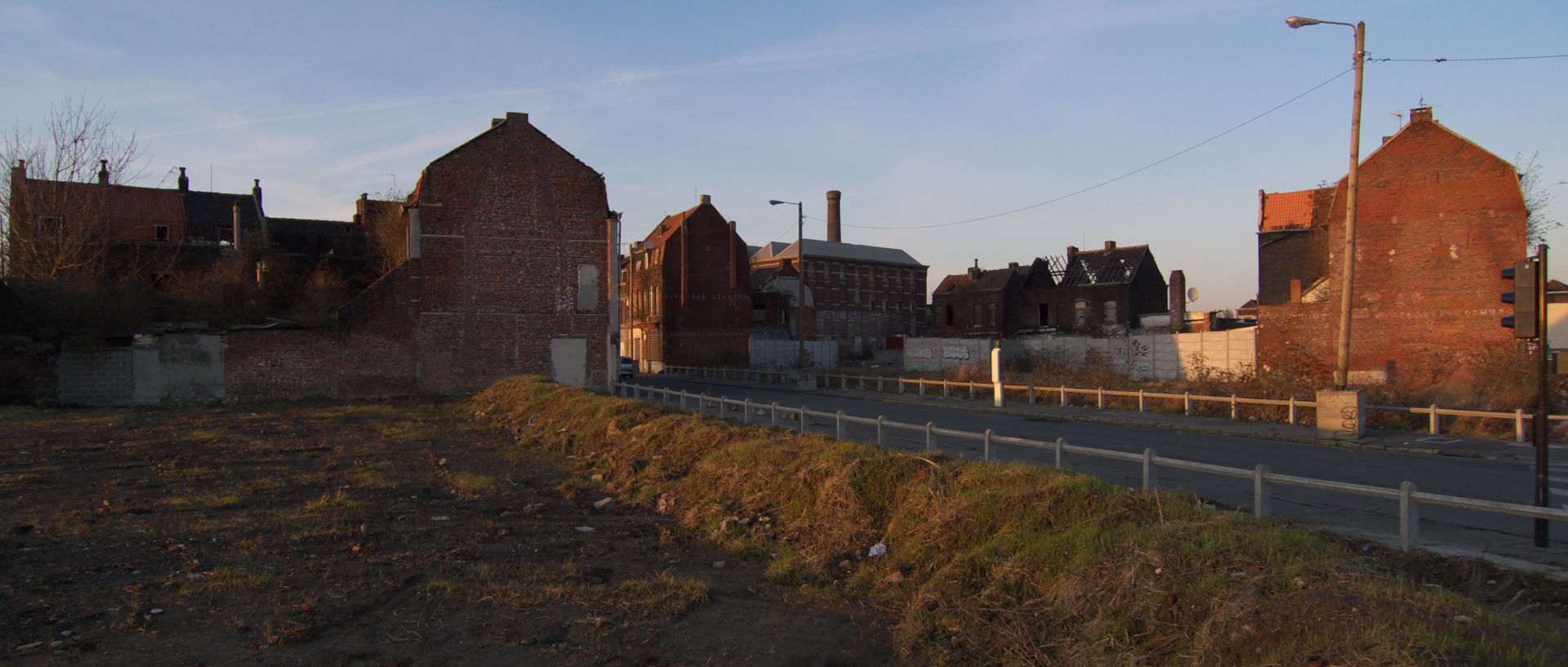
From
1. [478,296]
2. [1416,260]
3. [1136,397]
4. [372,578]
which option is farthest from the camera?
[478,296]

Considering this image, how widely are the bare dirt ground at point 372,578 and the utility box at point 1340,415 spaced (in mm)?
15687

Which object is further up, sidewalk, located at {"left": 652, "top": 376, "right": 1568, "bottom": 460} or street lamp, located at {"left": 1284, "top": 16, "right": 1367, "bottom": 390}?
street lamp, located at {"left": 1284, "top": 16, "right": 1367, "bottom": 390}

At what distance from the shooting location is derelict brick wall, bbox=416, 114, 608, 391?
30.0 metres

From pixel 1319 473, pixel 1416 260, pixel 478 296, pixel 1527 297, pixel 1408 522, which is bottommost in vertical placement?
pixel 1319 473

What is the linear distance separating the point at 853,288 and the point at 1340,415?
204ft

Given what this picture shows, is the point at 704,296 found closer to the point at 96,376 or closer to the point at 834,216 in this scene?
the point at 834,216

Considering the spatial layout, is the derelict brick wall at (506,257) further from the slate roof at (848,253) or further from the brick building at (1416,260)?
the slate roof at (848,253)

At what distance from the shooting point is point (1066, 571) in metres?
6.25

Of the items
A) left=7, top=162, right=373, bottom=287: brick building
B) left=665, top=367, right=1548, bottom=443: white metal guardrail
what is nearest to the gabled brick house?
left=7, top=162, right=373, bottom=287: brick building

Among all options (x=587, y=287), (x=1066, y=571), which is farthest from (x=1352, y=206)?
(x=587, y=287)

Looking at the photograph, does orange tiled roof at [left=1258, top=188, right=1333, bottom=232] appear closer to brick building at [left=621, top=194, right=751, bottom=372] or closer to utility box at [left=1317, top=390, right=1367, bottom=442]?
utility box at [left=1317, top=390, right=1367, bottom=442]

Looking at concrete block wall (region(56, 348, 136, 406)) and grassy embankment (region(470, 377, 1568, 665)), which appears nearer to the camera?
grassy embankment (region(470, 377, 1568, 665))

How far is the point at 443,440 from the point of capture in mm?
18234

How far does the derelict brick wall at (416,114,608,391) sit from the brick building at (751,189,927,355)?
4238 cm
